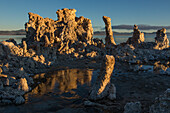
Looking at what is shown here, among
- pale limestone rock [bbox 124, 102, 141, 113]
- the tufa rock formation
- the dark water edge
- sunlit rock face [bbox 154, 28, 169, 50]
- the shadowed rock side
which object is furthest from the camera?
sunlit rock face [bbox 154, 28, 169, 50]

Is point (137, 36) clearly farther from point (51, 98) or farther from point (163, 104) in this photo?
point (163, 104)

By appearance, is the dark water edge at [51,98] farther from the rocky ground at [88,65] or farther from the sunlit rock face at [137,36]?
the sunlit rock face at [137,36]

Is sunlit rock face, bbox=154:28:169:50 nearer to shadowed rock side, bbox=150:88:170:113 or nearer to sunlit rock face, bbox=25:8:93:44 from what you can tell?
sunlit rock face, bbox=25:8:93:44

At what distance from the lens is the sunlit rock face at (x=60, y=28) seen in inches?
2067

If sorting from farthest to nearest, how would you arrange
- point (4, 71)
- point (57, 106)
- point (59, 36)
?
1. point (59, 36)
2. point (4, 71)
3. point (57, 106)

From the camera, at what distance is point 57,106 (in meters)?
13.6

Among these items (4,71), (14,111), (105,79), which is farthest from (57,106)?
(4,71)

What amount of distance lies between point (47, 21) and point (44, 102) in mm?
48700

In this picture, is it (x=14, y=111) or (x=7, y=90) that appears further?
(x=7, y=90)

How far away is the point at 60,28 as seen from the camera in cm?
5706

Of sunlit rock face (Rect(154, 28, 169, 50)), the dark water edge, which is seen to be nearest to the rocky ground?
sunlit rock face (Rect(154, 28, 169, 50))

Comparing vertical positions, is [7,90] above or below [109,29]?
below

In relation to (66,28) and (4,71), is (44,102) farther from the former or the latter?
(66,28)

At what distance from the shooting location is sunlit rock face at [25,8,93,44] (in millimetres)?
52500
